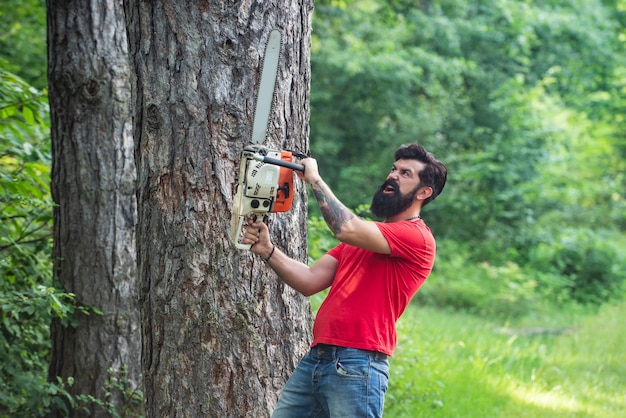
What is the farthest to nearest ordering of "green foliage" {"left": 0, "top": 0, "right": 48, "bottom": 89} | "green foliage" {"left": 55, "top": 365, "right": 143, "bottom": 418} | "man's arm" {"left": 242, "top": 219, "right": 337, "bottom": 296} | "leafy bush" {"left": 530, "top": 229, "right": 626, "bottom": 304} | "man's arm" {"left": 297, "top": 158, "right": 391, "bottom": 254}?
1. "leafy bush" {"left": 530, "top": 229, "right": 626, "bottom": 304}
2. "green foliage" {"left": 0, "top": 0, "right": 48, "bottom": 89}
3. "green foliage" {"left": 55, "top": 365, "right": 143, "bottom": 418}
4. "man's arm" {"left": 242, "top": 219, "right": 337, "bottom": 296}
5. "man's arm" {"left": 297, "top": 158, "right": 391, "bottom": 254}

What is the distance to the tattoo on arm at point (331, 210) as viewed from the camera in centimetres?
283

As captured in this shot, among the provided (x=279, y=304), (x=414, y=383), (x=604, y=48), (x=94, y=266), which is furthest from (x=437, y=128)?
(x=279, y=304)

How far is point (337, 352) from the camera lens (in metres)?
2.93

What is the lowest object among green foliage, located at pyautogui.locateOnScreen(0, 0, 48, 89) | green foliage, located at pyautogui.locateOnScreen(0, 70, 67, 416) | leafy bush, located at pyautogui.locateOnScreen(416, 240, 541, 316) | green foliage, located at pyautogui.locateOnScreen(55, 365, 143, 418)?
leafy bush, located at pyautogui.locateOnScreen(416, 240, 541, 316)

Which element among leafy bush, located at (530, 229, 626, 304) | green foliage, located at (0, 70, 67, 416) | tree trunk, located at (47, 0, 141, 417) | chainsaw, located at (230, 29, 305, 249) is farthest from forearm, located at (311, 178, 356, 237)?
leafy bush, located at (530, 229, 626, 304)

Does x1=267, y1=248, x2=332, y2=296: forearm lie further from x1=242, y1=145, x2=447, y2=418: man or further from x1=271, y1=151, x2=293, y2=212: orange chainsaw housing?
x1=271, y1=151, x2=293, y2=212: orange chainsaw housing

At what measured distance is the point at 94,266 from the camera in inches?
189

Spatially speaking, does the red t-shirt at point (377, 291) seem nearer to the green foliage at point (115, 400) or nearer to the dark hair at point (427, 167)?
the dark hair at point (427, 167)

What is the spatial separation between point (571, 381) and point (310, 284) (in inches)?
189

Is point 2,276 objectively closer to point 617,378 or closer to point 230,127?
point 230,127

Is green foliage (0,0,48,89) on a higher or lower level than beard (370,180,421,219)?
higher

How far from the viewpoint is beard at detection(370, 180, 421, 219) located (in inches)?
122

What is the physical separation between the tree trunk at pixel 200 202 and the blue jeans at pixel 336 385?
318 millimetres

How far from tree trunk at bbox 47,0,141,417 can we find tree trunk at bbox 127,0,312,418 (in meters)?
1.58
